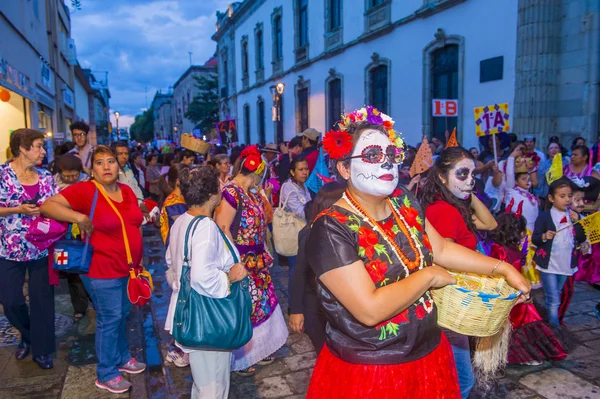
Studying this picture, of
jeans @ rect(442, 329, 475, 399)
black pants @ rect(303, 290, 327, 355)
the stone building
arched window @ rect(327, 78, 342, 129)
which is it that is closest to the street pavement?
jeans @ rect(442, 329, 475, 399)

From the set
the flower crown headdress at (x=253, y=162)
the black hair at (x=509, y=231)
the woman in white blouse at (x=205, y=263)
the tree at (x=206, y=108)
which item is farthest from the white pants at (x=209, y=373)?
the tree at (x=206, y=108)

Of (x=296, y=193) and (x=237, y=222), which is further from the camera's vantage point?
(x=296, y=193)

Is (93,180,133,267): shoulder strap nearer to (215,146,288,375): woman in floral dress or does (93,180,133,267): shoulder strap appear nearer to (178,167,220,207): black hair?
(215,146,288,375): woman in floral dress

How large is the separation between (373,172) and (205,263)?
1.22m

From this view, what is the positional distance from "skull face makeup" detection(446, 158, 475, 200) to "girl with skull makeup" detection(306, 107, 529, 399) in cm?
113

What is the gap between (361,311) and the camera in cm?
190

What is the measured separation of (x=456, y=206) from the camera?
3.33m

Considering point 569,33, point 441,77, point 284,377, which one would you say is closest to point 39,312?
point 284,377

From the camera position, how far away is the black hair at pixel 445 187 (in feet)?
11.0

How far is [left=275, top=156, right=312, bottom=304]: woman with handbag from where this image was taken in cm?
547

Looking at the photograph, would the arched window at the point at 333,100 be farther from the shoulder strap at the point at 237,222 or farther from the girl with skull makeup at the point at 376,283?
the girl with skull makeup at the point at 376,283

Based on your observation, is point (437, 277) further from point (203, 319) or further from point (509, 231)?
point (509, 231)

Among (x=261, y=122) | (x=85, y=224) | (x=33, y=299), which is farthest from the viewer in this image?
(x=261, y=122)

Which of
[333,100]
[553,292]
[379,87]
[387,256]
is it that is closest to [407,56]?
[379,87]
